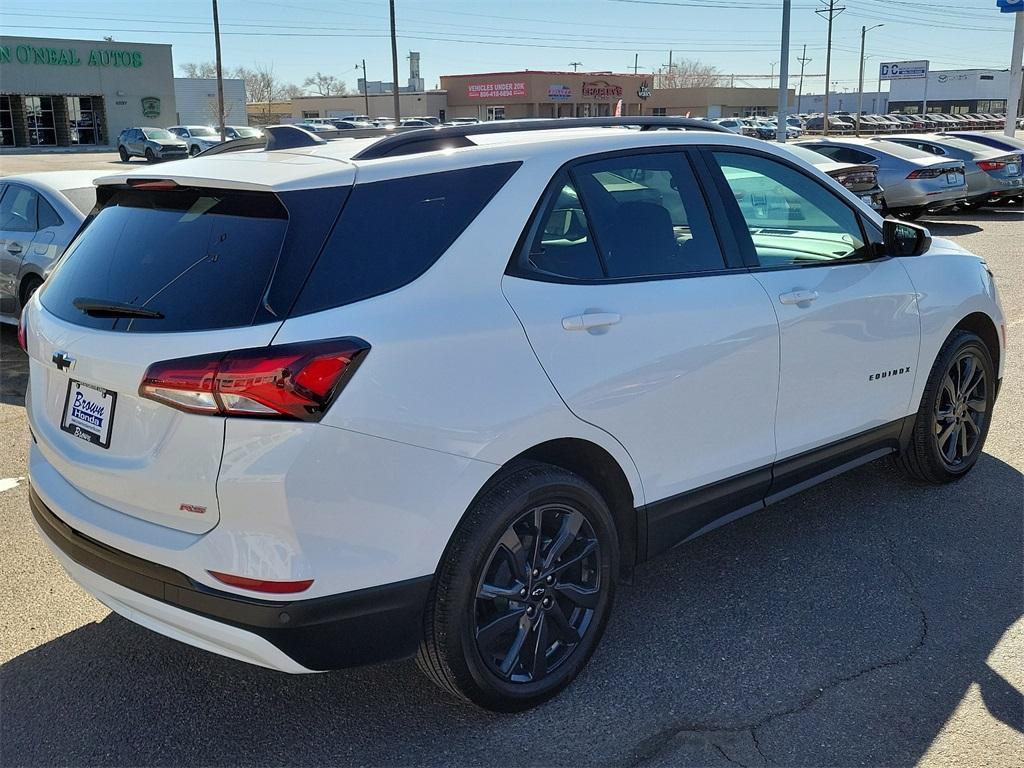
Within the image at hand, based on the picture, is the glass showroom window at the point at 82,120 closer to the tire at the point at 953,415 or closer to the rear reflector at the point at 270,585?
the tire at the point at 953,415

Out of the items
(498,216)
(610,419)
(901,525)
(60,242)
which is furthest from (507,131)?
Result: (60,242)

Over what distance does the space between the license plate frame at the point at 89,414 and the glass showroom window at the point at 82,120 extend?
58654 millimetres

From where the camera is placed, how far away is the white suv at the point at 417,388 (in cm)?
255

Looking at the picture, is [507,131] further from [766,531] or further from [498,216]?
[766,531]

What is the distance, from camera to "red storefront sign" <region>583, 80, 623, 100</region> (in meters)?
75.6

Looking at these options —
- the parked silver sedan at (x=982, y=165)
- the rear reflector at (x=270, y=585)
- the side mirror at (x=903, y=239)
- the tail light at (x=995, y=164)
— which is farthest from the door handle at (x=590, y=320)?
the tail light at (x=995, y=164)

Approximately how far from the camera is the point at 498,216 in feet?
9.88

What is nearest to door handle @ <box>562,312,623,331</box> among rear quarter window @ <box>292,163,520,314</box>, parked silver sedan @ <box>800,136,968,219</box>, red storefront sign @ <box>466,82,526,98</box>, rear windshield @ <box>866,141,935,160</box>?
rear quarter window @ <box>292,163,520,314</box>

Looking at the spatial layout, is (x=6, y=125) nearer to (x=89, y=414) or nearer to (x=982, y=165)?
(x=982, y=165)

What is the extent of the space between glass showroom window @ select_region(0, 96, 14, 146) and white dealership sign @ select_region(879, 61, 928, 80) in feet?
297

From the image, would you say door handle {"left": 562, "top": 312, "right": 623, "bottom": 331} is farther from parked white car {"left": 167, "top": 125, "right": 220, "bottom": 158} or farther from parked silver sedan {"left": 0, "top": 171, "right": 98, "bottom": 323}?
parked white car {"left": 167, "top": 125, "right": 220, "bottom": 158}

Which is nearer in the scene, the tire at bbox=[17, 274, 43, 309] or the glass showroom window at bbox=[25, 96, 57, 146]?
the tire at bbox=[17, 274, 43, 309]

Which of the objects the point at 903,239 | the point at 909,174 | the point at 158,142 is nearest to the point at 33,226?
the point at 903,239

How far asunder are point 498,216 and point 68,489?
158 cm
